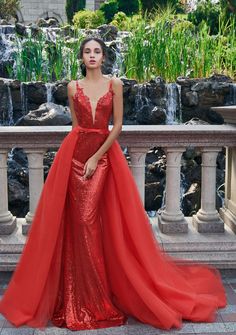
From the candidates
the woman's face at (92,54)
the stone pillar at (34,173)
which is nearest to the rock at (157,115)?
the stone pillar at (34,173)

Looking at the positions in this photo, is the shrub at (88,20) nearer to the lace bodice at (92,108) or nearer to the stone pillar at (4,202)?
the stone pillar at (4,202)

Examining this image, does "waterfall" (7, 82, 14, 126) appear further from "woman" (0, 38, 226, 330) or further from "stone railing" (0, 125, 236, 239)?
"woman" (0, 38, 226, 330)

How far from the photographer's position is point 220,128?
12.4 ft

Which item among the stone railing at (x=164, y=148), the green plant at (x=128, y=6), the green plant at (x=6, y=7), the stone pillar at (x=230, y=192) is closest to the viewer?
the stone railing at (x=164, y=148)

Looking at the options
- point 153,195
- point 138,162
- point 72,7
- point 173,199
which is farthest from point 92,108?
point 72,7

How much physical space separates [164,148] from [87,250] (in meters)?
1.22

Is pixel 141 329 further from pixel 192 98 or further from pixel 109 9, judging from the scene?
pixel 109 9

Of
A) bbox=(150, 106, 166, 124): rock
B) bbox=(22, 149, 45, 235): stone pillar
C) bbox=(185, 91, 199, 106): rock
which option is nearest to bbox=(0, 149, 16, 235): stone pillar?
bbox=(22, 149, 45, 235): stone pillar

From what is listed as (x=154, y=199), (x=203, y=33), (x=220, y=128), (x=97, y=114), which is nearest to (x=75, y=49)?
(x=203, y=33)

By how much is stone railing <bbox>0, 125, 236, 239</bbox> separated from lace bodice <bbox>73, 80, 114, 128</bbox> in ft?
2.40

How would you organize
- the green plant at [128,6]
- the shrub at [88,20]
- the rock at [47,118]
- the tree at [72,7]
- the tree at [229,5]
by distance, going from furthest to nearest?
1. the tree at [72,7]
2. the green plant at [128,6]
3. the shrub at [88,20]
4. the tree at [229,5]
5. the rock at [47,118]

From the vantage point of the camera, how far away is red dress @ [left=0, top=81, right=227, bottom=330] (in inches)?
116

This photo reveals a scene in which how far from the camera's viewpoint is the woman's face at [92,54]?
2.86 m

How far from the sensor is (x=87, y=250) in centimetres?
294
